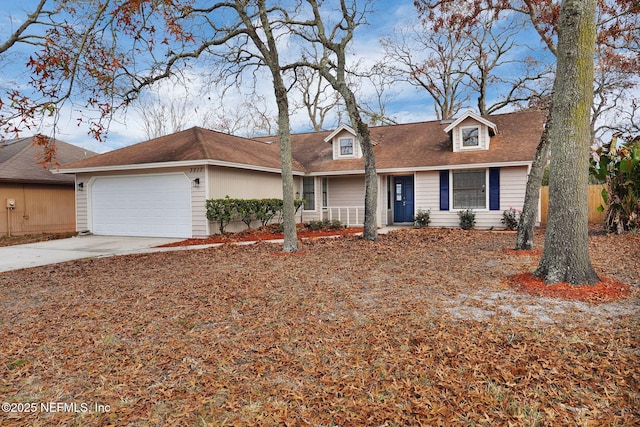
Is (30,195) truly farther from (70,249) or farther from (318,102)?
(318,102)

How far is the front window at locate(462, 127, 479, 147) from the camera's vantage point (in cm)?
1454

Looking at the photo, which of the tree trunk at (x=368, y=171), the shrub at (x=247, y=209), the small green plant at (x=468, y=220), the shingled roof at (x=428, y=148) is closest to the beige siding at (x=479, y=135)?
the shingled roof at (x=428, y=148)

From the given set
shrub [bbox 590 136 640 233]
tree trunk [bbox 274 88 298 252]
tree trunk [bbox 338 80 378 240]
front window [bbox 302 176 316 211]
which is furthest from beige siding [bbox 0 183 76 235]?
shrub [bbox 590 136 640 233]

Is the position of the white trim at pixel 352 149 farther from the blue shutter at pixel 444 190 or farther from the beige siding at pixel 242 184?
the blue shutter at pixel 444 190

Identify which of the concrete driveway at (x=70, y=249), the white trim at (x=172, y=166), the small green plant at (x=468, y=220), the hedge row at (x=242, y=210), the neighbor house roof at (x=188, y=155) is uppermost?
the neighbor house roof at (x=188, y=155)

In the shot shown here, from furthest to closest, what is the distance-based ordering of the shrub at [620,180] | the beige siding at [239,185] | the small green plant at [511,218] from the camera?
the small green plant at [511,218] → the beige siding at [239,185] → the shrub at [620,180]

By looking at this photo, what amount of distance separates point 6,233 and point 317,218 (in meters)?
12.0

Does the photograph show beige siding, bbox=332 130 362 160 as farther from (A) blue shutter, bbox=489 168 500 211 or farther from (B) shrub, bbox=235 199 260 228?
(A) blue shutter, bbox=489 168 500 211

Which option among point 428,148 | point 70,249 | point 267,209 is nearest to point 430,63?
point 428,148

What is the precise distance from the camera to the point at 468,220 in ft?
45.2

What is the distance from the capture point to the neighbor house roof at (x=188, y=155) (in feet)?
40.0

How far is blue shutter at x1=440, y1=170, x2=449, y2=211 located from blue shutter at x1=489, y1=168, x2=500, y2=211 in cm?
148

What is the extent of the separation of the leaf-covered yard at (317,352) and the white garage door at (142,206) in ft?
21.0

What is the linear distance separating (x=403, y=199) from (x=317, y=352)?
527 inches
